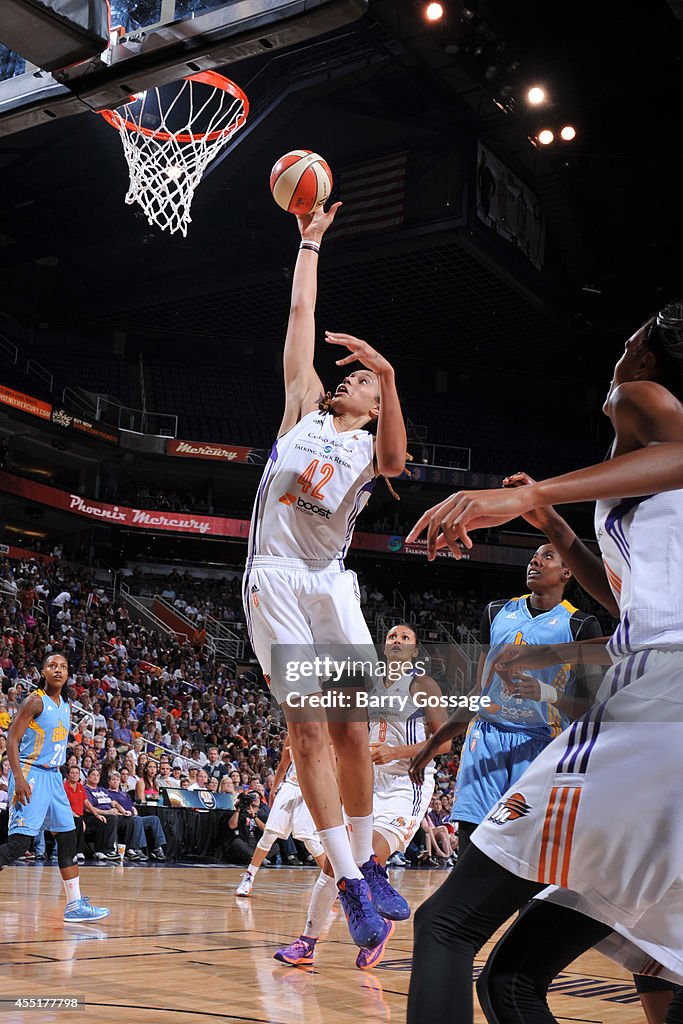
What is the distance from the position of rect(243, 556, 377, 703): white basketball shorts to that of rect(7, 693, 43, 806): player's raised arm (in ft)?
10.4

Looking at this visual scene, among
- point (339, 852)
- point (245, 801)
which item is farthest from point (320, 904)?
point (245, 801)

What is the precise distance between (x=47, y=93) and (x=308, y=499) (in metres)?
2.14

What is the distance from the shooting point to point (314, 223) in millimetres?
4598

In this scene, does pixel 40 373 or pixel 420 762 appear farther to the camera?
pixel 40 373

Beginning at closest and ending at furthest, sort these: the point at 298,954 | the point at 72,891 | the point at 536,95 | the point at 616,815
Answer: the point at 616,815 < the point at 298,954 < the point at 72,891 < the point at 536,95

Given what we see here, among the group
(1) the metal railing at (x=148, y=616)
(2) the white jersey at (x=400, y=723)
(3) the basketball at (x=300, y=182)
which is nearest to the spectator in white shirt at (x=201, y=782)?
(2) the white jersey at (x=400, y=723)

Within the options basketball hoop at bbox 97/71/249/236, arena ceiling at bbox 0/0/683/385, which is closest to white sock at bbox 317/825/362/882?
basketball hoop at bbox 97/71/249/236

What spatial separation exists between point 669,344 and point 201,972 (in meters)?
3.52

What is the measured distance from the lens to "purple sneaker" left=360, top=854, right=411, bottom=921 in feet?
12.7

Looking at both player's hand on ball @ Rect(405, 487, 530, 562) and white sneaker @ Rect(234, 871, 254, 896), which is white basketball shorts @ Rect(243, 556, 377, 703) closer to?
player's hand on ball @ Rect(405, 487, 530, 562)

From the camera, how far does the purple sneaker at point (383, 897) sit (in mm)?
3867

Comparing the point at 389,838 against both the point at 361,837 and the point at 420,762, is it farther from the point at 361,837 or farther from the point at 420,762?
the point at 420,762

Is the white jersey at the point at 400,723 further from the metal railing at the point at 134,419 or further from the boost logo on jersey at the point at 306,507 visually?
the metal railing at the point at 134,419

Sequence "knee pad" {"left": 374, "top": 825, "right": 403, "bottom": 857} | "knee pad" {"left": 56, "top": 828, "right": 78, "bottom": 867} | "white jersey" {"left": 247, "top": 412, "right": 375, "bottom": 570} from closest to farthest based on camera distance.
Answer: "white jersey" {"left": 247, "top": 412, "right": 375, "bottom": 570} < "knee pad" {"left": 56, "top": 828, "right": 78, "bottom": 867} < "knee pad" {"left": 374, "top": 825, "right": 403, "bottom": 857}
